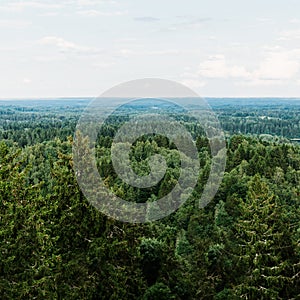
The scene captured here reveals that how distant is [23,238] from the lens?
72.4ft

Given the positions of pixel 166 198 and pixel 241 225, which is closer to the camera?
pixel 241 225

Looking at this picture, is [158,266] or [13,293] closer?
[13,293]

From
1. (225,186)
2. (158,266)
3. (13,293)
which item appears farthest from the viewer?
(225,186)

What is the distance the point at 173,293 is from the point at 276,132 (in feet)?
445

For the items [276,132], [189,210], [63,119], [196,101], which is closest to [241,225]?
[196,101]

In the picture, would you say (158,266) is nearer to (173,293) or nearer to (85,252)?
(173,293)

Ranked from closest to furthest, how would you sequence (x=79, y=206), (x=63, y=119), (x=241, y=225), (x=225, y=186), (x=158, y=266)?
(x=79, y=206) → (x=241, y=225) → (x=158, y=266) → (x=225, y=186) → (x=63, y=119)

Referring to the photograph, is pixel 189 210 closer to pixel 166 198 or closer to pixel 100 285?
pixel 166 198

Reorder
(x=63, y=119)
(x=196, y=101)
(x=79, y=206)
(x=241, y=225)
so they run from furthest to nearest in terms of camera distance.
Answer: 1. (x=63, y=119)
2. (x=241, y=225)
3. (x=196, y=101)
4. (x=79, y=206)

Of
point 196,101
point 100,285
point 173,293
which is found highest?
point 196,101

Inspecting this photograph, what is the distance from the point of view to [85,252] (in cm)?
2344

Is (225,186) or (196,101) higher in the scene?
(196,101)

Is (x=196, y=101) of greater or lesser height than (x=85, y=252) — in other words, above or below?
above

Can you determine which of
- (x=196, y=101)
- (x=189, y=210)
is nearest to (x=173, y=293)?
(x=196, y=101)
